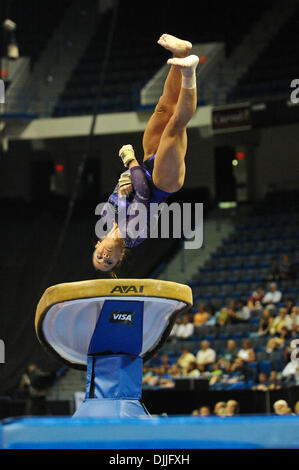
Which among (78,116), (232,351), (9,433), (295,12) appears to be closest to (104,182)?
(78,116)

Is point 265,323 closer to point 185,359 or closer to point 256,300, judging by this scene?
point 256,300

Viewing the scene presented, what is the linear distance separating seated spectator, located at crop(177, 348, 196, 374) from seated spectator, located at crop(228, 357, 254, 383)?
0.77 meters

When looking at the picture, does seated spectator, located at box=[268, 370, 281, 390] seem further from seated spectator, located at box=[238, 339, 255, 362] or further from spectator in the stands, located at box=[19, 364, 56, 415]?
spectator in the stands, located at box=[19, 364, 56, 415]

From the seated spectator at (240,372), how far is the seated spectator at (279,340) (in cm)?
52

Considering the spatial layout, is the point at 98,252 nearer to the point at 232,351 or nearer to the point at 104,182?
the point at 232,351

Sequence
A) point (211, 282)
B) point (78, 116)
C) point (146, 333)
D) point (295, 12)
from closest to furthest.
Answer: point (146, 333) → point (211, 282) → point (78, 116) → point (295, 12)

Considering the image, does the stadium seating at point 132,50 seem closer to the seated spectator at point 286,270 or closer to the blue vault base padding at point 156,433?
the seated spectator at point 286,270

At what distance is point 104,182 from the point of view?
18.2 m

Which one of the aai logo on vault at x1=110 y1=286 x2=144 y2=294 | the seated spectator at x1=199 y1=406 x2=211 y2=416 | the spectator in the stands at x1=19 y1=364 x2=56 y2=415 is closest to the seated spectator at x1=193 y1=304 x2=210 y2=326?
the spectator in the stands at x1=19 y1=364 x2=56 y2=415

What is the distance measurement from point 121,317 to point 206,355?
24.6ft

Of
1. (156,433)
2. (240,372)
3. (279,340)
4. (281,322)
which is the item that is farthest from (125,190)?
(281,322)

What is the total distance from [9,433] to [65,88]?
16.6 m

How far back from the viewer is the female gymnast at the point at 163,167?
356cm

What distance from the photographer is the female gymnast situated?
3.56 metres
